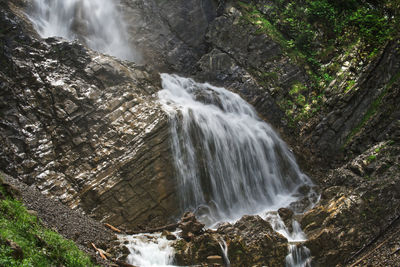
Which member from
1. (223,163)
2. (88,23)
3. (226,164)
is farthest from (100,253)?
(88,23)

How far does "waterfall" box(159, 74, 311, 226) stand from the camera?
47.9 ft

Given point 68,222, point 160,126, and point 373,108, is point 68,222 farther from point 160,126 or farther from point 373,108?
point 373,108

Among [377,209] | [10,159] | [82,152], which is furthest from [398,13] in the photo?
[10,159]

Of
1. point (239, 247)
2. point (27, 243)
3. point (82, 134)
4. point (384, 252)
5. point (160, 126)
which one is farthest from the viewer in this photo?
point (160, 126)

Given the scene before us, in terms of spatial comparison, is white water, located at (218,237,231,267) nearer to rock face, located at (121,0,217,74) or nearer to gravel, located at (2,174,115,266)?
gravel, located at (2,174,115,266)

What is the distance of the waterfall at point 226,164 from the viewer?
1461 cm

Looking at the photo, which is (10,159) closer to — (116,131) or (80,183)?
(80,183)

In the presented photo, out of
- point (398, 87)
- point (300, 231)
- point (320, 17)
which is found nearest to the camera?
point (300, 231)

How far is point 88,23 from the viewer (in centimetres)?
2341

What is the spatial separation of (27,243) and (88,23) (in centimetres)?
2063

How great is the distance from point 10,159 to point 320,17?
19874 millimetres

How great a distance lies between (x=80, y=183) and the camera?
42.5 feet

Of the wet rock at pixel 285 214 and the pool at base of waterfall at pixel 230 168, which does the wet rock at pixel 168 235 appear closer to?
the pool at base of waterfall at pixel 230 168

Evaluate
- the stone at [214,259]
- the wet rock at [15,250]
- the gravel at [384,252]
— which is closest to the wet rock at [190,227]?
the stone at [214,259]
